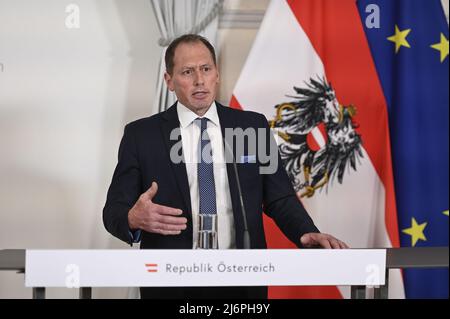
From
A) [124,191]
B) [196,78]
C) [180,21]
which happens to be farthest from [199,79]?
[180,21]

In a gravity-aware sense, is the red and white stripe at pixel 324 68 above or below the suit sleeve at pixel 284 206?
above

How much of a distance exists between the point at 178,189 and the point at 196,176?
9cm

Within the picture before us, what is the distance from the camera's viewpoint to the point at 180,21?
3.37 meters

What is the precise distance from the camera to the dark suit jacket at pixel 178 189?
2523mm

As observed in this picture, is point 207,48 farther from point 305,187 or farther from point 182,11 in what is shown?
point 305,187

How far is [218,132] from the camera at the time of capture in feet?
9.03

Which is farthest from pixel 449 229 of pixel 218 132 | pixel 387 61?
pixel 218 132

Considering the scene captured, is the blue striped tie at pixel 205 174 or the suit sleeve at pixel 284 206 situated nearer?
the suit sleeve at pixel 284 206

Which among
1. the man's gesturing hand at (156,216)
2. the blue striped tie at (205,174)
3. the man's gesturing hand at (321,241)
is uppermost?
the blue striped tie at (205,174)

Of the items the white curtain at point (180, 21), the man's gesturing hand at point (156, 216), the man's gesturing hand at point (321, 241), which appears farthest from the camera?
the white curtain at point (180, 21)

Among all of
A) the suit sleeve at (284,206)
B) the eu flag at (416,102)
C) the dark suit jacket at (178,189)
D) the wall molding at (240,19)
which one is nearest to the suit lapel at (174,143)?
the dark suit jacket at (178,189)

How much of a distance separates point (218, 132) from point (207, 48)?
0.34 m

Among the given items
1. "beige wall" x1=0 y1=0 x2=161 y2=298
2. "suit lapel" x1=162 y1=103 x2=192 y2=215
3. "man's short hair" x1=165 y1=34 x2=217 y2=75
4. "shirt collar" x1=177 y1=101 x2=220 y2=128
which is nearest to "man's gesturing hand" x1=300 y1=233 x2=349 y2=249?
"suit lapel" x1=162 y1=103 x2=192 y2=215

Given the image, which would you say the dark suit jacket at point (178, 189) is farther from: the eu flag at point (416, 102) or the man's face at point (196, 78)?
the eu flag at point (416, 102)
